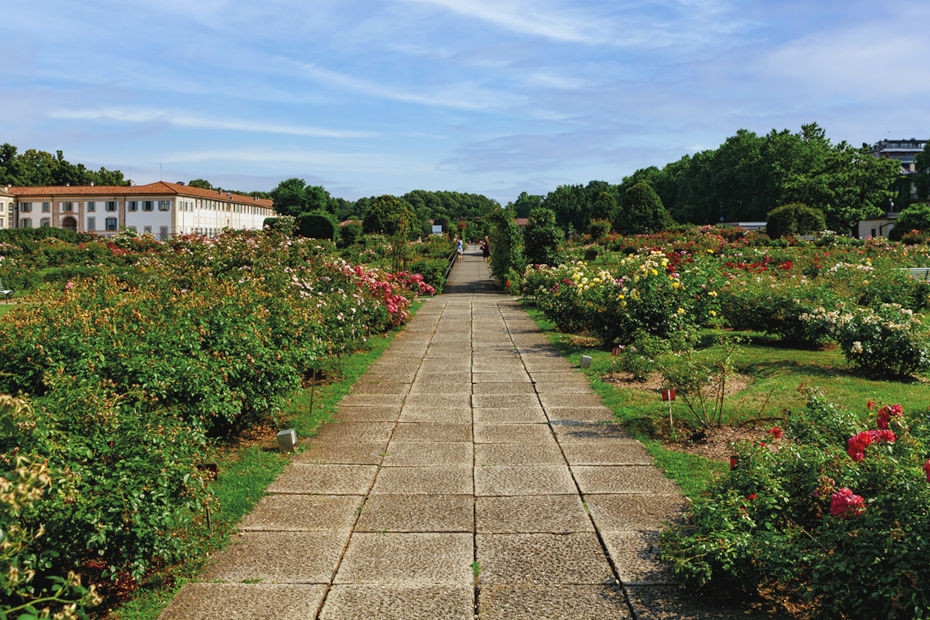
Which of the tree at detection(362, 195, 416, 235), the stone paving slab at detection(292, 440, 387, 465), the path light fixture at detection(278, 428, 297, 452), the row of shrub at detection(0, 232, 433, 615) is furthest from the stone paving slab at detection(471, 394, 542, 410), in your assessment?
the tree at detection(362, 195, 416, 235)

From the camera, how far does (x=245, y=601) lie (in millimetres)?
3154

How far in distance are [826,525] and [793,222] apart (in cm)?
3546

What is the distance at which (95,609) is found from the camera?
3051mm

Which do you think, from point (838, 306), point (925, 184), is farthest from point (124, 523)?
point (925, 184)

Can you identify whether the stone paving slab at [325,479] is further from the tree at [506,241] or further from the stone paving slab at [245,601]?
the tree at [506,241]

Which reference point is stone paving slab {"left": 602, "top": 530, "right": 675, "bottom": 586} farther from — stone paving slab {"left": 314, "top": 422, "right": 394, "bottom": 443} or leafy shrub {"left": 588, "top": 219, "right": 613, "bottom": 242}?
leafy shrub {"left": 588, "top": 219, "right": 613, "bottom": 242}

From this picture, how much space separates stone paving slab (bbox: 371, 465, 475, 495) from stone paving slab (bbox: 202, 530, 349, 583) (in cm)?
75

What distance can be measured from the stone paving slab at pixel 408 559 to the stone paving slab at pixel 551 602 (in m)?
0.22

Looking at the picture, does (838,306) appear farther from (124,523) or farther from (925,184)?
(925,184)

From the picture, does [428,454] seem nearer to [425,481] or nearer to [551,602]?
[425,481]

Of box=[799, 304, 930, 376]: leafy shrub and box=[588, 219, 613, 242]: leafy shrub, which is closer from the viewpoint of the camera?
box=[799, 304, 930, 376]: leafy shrub

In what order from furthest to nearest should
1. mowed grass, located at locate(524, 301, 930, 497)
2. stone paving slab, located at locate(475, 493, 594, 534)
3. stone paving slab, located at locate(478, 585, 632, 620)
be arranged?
mowed grass, located at locate(524, 301, 930, 497), stone paving slab, located at locate(475, 493, 594, 534), stone paving slab, located at locate(478, 585, 632, 620)

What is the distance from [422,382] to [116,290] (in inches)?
136

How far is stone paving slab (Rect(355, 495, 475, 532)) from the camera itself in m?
3.99
